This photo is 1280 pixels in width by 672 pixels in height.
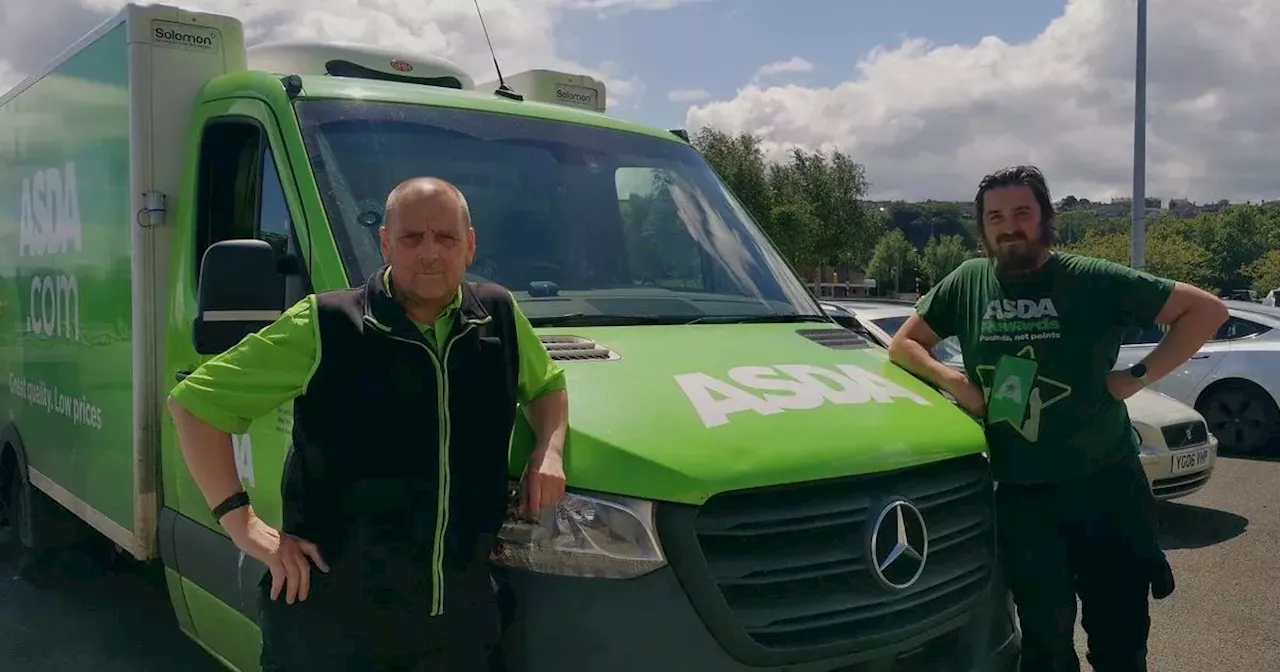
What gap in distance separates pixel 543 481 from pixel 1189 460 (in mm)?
6105

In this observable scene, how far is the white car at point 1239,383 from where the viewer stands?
10469 millimetres

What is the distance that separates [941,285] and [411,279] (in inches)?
81.0

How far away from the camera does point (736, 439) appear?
2.63 meters

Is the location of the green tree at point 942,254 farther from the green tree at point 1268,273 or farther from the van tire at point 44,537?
the van tire at point 44,537

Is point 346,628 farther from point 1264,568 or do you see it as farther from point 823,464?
point 1264,568

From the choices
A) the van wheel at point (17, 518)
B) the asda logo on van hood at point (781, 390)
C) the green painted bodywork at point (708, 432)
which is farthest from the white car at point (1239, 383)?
the van wheel at point (17, 518)

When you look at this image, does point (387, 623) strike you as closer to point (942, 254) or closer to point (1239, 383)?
point (1239, 383)

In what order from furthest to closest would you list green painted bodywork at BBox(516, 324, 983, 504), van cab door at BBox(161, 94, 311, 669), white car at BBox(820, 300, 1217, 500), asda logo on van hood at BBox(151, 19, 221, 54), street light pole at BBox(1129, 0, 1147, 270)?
street light pole at BBox(1129, 0, 1147, 270)
white car at BBox(820, 300, 1217, 500)
asda logo on van hood at BBox(151, 19, 221, 54)
van cab door at BBox(161, 94, 311, 669)
green painted bodywork at BBox(516, 324, 983, 504)

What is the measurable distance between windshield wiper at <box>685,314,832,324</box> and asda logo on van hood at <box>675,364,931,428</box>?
55 centimetres

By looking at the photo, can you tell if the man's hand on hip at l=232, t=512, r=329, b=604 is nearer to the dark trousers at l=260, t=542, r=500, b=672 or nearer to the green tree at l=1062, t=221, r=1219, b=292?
the dark trousers at l=260, t=542, r=500, b=672

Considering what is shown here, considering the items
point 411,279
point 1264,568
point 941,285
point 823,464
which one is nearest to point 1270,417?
point 1264,568

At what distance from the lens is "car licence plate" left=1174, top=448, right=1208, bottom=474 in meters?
7.17

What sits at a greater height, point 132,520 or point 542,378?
point 542,378

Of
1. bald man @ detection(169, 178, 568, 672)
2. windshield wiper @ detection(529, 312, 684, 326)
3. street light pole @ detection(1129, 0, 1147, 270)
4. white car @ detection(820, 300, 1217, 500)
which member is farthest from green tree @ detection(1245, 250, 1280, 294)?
bald man @ detection(169, 178, 568, 672)
